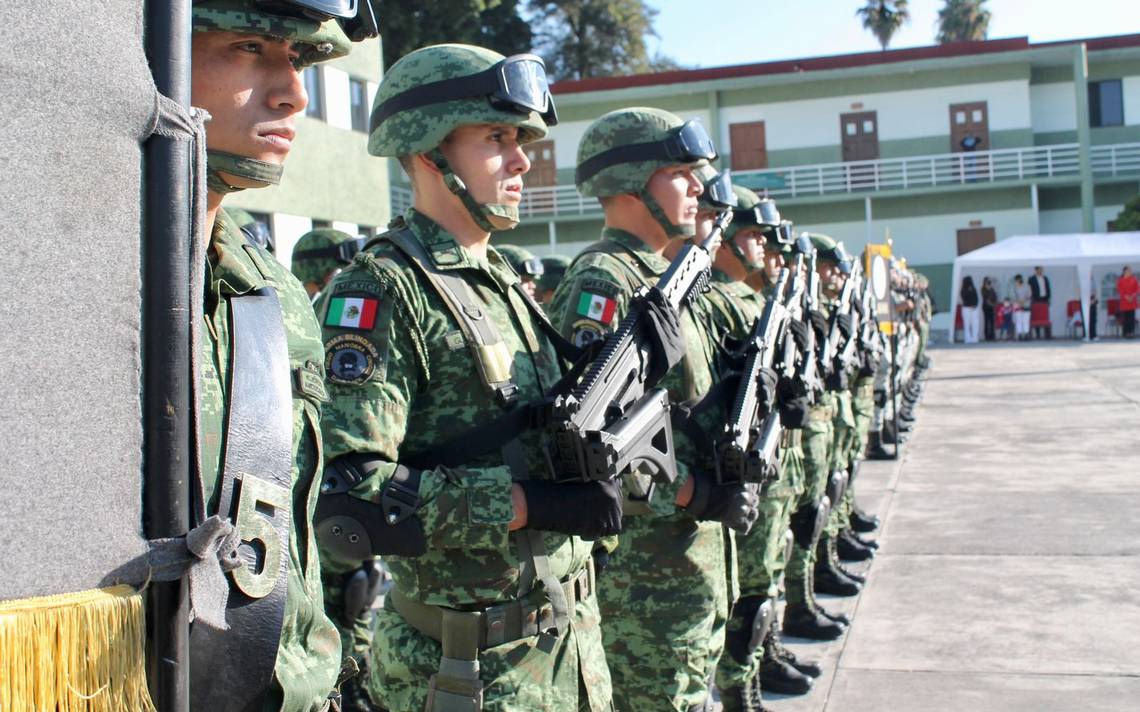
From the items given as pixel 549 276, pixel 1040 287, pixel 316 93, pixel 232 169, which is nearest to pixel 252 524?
pixel 232 169

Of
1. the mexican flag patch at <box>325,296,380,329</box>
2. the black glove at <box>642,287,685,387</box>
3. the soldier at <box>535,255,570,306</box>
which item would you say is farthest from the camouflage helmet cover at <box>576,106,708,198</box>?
the soldier at <box>535,255,570,306</box>

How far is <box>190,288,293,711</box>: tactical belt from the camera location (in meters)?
1.44

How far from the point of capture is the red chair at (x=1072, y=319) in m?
29.3

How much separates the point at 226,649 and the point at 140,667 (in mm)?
226

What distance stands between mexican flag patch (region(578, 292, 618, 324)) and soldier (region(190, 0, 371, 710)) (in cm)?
181

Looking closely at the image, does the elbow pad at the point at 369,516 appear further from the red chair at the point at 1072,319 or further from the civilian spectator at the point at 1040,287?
the red chair at the point at 1072,319

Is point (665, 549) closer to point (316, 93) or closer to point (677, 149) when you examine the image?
point (677, 149)

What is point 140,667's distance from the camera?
4.02ft

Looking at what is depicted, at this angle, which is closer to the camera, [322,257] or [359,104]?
[322,257]

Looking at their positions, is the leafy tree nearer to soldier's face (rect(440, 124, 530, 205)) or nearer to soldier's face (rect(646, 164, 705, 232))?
soldier's face (rect(646, 164, 705, 232))

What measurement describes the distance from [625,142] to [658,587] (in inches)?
63.7

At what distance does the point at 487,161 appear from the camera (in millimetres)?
3020

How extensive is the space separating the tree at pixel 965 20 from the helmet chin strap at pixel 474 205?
191 ft

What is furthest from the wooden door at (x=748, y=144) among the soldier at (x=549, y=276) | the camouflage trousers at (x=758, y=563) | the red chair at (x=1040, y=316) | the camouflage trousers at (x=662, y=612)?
the camouflage trousers at (x=662, y=612)
